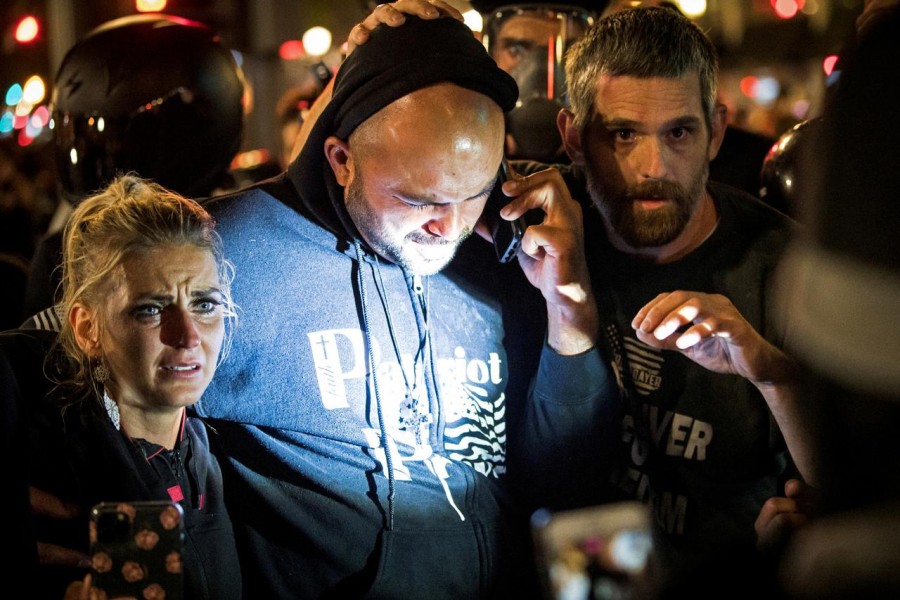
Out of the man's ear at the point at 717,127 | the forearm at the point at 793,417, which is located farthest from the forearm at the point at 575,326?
the man's ear at the point at 717,127

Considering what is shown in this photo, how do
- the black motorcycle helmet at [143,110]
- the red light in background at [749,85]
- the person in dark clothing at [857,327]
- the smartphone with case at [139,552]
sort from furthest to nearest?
the red light in background at [749,85], the black motorcycle helmet at [143,110], the smartphone with case at [139,552], the person in dark clothing at [857,327]

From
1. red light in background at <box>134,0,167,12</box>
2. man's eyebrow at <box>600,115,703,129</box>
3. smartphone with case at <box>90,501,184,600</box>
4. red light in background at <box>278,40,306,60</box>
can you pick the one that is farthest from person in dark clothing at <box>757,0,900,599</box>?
red light in background at <box>278,40,306,60</box>

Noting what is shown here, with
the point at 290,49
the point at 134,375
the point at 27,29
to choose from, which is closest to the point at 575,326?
the point at 134,375

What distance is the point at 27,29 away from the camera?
29.5 ft

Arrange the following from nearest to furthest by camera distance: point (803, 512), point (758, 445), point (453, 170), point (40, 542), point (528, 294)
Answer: point (40, 542) → point (803, 512) → point (453, 170) → point (758, 445) → point (528, 294)

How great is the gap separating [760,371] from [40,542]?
1.43 meters

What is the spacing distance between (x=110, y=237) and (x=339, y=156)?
0.56 m

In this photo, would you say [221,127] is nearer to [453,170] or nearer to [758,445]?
[453,170]

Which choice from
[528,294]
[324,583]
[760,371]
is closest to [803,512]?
[760,371]

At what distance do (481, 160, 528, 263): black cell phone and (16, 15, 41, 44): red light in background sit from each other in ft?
27.3

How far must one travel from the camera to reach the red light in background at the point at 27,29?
8945 millimetres

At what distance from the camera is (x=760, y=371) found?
187 cm

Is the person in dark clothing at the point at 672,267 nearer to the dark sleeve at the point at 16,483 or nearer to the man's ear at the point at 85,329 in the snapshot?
the man's ear at the point at 85,329

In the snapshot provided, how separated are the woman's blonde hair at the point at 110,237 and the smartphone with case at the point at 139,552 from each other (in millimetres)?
475
